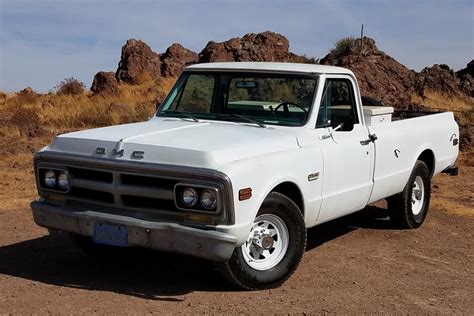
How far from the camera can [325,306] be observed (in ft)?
18.0

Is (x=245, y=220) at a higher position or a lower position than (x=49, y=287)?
higher

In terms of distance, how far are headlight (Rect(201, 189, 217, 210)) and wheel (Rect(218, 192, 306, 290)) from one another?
476 mm

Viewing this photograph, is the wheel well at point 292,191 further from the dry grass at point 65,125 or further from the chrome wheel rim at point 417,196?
the dry grass at point 65,125

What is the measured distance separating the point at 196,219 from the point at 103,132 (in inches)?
54.5

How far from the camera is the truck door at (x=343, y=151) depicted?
6.55m

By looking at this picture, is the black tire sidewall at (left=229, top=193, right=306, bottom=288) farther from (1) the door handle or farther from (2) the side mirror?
(1) the door handle

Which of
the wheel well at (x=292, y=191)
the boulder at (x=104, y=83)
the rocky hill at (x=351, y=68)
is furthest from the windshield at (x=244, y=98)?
A: the boulder at (x=104, y=83)

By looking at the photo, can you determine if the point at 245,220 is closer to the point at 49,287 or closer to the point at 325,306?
the point at 325,306

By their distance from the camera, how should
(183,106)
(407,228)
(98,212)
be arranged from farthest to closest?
1. (407,228)
2. (183,106)
3. (98,212)

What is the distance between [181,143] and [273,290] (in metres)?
1.42

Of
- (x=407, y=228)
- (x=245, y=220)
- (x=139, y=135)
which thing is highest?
(x=139, y=135)

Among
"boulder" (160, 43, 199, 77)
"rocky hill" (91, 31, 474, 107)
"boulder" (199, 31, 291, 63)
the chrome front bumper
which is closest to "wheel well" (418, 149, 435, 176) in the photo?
the chrome front bumper

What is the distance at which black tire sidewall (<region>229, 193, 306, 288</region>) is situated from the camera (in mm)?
5629

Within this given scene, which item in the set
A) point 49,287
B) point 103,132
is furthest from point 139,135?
point 49,287
